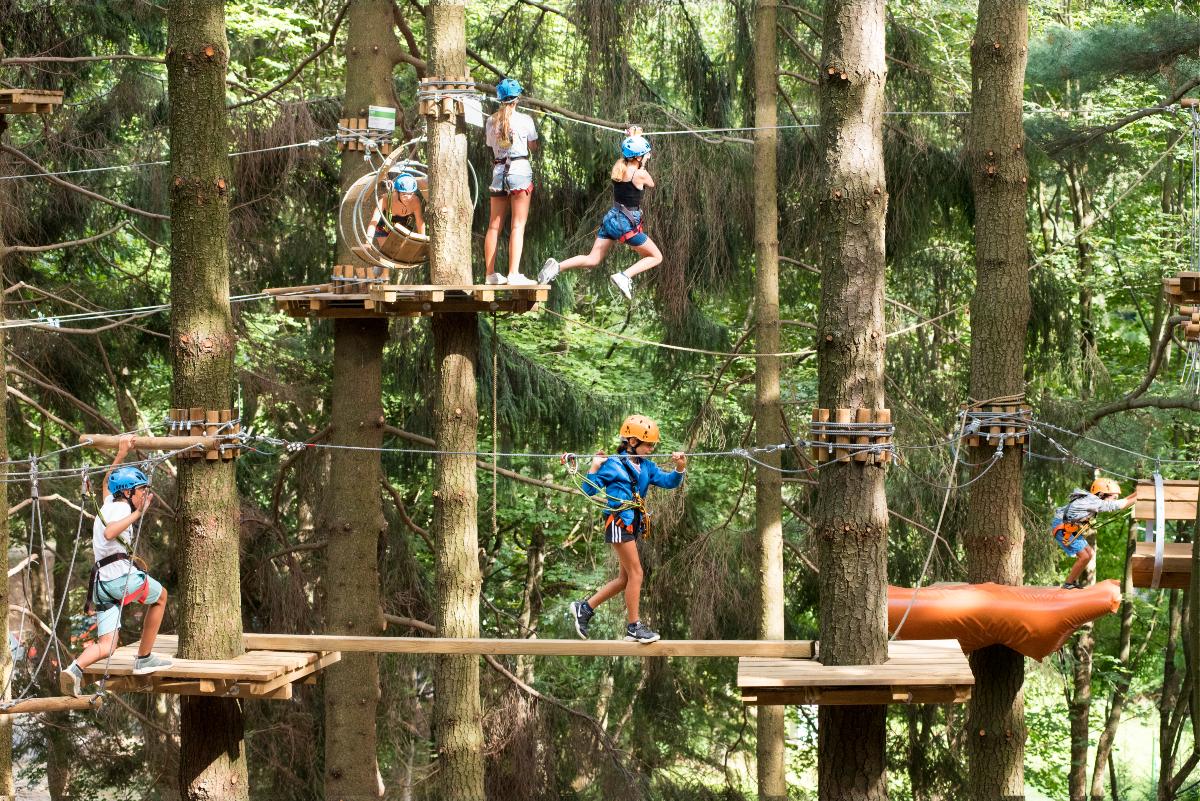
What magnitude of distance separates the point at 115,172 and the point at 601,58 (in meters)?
4.10

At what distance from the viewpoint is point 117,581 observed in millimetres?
5980

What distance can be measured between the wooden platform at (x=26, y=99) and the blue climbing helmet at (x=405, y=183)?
1.69 m

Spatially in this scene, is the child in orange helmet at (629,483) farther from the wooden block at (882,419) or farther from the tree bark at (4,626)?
the tree bark at (4,626)

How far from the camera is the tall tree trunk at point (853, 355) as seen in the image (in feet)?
18.0

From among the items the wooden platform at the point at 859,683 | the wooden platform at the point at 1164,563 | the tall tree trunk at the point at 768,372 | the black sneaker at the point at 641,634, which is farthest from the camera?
the tall tree trunk at the point at 768,372

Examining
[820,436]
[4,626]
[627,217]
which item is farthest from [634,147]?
[4,626]

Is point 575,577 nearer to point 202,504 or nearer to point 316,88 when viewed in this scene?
point 316,88

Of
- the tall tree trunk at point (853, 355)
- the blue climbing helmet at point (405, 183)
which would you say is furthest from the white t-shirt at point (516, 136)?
the tall tree trunk at point (853, 355)

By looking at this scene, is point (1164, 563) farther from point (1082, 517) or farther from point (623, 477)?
point (623, 477)

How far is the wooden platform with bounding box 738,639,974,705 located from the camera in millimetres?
5082

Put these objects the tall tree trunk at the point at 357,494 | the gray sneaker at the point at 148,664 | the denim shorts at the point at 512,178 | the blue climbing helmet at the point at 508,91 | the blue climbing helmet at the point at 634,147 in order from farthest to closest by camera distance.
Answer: the tall tree trunk at the point at 357,494 < the denim shorts at the point at 512,178 < the blue climbing helmet at the point at 634,147 < the blue climbing helmet at the point at 508,91 < the gray sneaker at the point at 148,664

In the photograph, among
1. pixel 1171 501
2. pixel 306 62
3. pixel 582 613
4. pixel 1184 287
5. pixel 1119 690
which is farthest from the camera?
pixel 1119 690

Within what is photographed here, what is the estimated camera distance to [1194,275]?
5.20 m

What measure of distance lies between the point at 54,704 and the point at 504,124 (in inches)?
137
